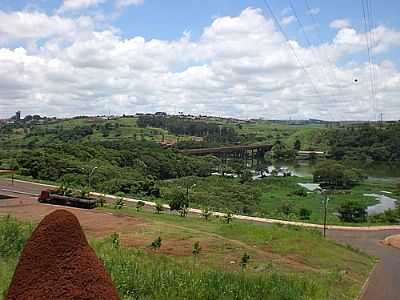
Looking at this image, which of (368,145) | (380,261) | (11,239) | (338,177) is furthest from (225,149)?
(11,239)

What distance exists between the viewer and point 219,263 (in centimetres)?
2653

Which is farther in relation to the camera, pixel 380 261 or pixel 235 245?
pixel 380 261

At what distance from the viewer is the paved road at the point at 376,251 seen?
2691 centimetres

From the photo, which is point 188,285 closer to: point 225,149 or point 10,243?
point 10,243

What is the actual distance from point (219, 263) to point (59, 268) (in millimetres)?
19233

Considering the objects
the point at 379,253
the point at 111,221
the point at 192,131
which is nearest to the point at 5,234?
the point at 111,221

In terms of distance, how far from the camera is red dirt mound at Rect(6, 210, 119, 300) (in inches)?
311

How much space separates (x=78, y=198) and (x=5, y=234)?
29.0m

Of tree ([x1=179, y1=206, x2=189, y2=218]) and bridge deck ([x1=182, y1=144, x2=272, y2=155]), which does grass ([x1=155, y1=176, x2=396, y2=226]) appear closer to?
tree ([x1=179, y1=206, x2=189, y2=218])

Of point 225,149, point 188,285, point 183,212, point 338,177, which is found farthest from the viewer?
point 225,149

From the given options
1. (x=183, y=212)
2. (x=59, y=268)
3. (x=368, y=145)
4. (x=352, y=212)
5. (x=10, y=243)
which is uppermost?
(x=368, y=145)

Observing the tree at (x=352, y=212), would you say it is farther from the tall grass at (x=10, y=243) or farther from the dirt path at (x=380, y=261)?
the tall grass at (x=10, y=243)

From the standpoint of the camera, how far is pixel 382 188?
96312 mm

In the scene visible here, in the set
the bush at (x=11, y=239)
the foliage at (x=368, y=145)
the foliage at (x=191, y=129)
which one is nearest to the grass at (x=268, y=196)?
the foliage at (x=368, y=145)
